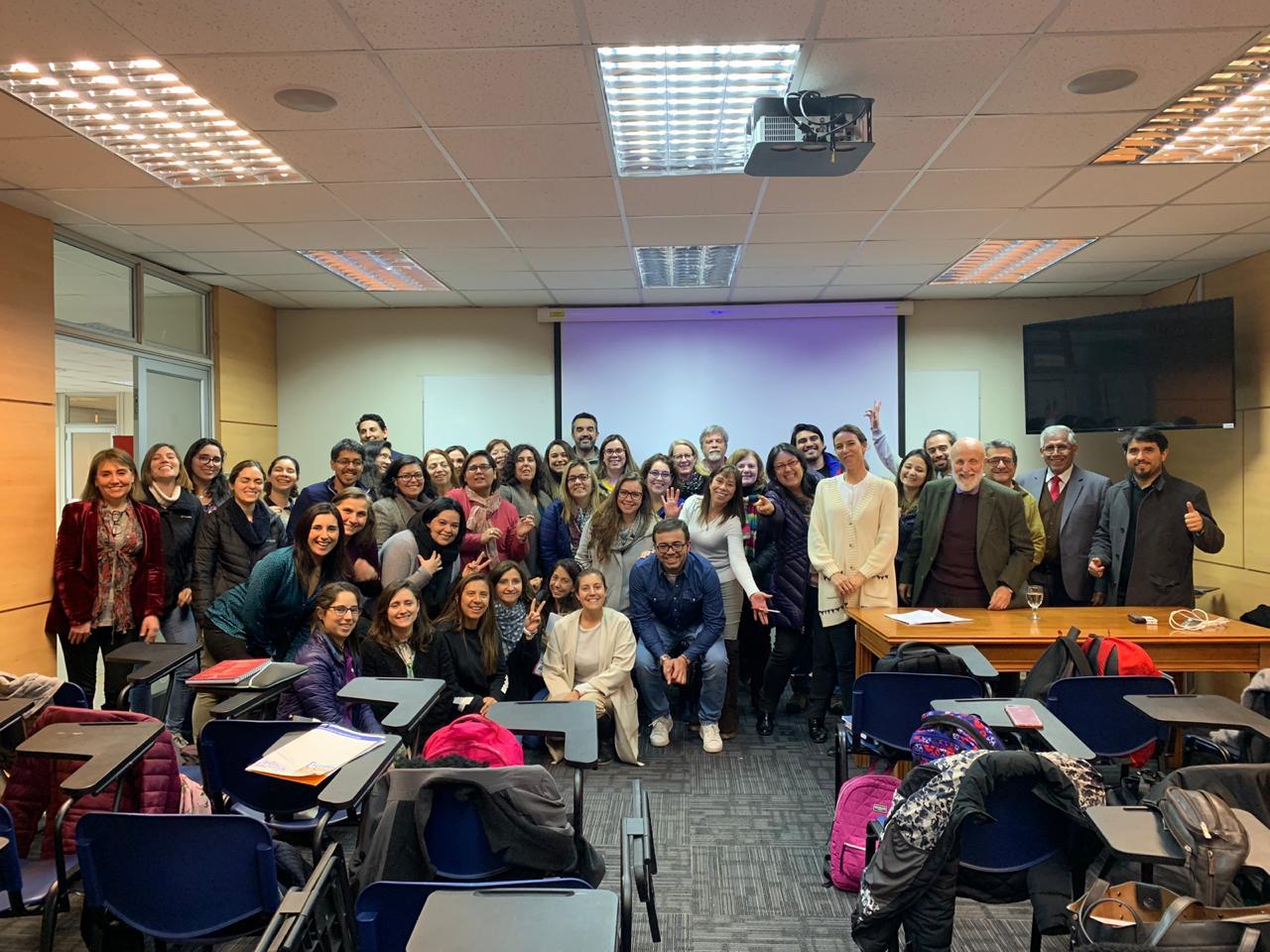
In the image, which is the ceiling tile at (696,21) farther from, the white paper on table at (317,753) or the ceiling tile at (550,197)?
the white paper on table at (317,753)

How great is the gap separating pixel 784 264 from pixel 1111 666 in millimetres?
3449

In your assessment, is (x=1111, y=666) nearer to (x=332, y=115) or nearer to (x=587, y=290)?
(x=332, y=115)

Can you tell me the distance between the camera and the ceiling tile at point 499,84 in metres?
2.62

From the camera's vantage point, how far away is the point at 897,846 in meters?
1.83

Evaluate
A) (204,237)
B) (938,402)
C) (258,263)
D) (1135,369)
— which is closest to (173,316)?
(258,263)

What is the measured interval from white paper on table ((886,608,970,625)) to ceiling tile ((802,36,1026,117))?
2.10m

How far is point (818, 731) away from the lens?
411 centimetres

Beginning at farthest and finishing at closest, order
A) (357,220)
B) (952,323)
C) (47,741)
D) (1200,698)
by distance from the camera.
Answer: (952,323) < (357,220) < (1200,698) < (47,741)

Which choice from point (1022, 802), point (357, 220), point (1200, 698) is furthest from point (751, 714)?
point (357, 220)

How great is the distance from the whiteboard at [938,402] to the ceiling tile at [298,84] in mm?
5082

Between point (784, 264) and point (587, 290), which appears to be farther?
point (587, 290)

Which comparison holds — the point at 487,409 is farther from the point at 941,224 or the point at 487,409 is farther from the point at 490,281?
the point at 941,224

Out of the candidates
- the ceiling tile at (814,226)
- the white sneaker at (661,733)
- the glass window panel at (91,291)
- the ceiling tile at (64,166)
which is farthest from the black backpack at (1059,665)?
the glass window panel at (91,291)

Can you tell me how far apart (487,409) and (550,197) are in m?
3.33
